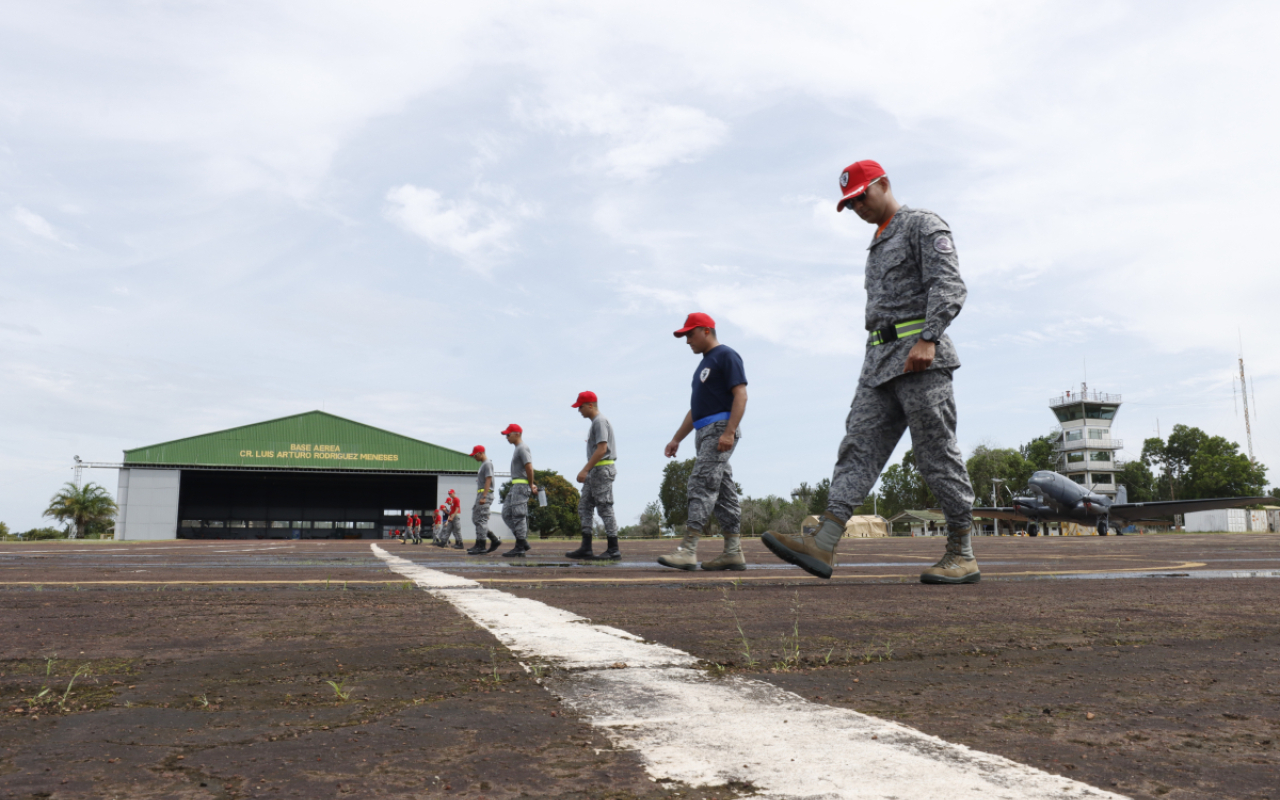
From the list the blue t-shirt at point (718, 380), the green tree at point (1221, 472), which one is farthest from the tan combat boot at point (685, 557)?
the green tree at point (1221, 472)

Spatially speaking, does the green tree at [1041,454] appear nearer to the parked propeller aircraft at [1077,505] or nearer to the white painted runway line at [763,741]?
the parked propeller aircraft at [1077,505]

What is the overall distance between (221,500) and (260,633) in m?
70.3

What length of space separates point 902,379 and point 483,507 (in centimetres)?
841

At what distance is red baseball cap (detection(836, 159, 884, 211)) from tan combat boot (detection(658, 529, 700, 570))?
2.61 meters

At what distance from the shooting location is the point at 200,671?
185 centimetres

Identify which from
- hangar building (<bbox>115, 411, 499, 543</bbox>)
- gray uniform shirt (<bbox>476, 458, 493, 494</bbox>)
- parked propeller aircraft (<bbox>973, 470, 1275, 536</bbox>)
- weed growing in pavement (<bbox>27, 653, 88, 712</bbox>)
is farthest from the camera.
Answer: hangar building (<bbox>115, 411, 499, 543</bbox>)

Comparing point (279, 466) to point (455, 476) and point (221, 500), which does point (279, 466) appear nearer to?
point (455, 476)

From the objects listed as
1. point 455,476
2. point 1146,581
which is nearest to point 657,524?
point 455,476

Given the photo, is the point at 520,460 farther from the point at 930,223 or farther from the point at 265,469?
the point at 265,469

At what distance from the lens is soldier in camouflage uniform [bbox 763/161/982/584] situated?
14.2 ft

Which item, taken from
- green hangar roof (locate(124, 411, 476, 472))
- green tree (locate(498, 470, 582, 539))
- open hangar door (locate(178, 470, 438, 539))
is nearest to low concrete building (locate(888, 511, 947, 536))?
green tree (locate(498, 470, 582, 539))

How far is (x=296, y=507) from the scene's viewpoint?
6806 centimetres

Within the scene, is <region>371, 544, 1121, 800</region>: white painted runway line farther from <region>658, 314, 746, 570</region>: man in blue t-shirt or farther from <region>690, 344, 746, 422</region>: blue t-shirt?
<region>690, 344, 746, 422</region>: blue t-shirt

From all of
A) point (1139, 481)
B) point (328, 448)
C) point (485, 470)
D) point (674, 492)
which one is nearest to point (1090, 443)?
point (1139, 481)
